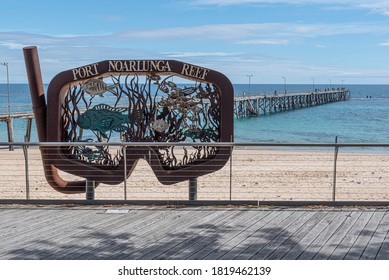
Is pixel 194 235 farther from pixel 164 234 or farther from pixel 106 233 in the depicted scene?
pixel 106 233

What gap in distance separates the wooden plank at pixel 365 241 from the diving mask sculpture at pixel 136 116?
2.49 metres

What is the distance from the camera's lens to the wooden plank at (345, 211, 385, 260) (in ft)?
15.3

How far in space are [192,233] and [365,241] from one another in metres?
1.71

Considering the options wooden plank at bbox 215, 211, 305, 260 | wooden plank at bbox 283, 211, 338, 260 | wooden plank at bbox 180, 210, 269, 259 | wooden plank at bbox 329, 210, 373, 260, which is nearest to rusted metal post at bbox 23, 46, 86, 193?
wooden plank at bbox 180, 210, 269, 259

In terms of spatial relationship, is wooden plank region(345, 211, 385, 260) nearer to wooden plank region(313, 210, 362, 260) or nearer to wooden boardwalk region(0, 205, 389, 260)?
wooden boardwalk region(0, 205, 389, 260)

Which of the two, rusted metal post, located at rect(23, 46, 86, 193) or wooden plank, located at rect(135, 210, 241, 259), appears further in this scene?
rusted metal post, located at rect(23, 46, 86, 193)

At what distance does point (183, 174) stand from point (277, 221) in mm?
2268

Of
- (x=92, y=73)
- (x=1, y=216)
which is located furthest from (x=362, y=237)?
(x=92, y=73)

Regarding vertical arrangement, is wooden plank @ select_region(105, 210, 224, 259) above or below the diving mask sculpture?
below

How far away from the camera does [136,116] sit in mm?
8016

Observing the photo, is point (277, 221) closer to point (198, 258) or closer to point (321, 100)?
point (198, 258)

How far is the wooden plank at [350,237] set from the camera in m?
4.65

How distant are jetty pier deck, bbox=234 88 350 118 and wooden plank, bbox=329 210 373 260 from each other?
138ft

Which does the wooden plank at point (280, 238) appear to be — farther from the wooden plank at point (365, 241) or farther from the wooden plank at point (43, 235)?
the wooden plank at point (43, 235)
